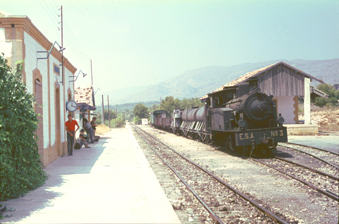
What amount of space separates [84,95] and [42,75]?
27.4m

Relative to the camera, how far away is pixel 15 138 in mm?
5711

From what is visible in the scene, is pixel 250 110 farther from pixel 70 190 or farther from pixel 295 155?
pixel 70 190

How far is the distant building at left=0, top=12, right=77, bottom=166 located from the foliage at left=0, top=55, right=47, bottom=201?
2.84ft

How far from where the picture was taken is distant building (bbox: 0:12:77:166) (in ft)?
27.0

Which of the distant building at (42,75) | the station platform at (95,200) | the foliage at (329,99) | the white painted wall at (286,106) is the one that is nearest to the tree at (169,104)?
the foliage at (329,99)

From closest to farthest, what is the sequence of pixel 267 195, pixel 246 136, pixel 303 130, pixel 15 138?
pixel 15 138
pixel 267 195
pixel 246 136
pixel 303 130

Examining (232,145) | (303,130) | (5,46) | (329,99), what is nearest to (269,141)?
(232,145)

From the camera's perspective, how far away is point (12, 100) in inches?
226

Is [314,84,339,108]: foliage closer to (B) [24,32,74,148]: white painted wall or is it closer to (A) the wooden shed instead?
(A) the wooden shed

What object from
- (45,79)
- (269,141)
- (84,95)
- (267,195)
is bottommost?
(267,195)

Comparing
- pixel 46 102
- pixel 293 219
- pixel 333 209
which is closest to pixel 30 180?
pixel 46 102

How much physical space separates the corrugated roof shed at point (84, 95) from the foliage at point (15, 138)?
2910 centimetres

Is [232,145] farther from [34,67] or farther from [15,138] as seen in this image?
[15,138]

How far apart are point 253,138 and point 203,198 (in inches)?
227
